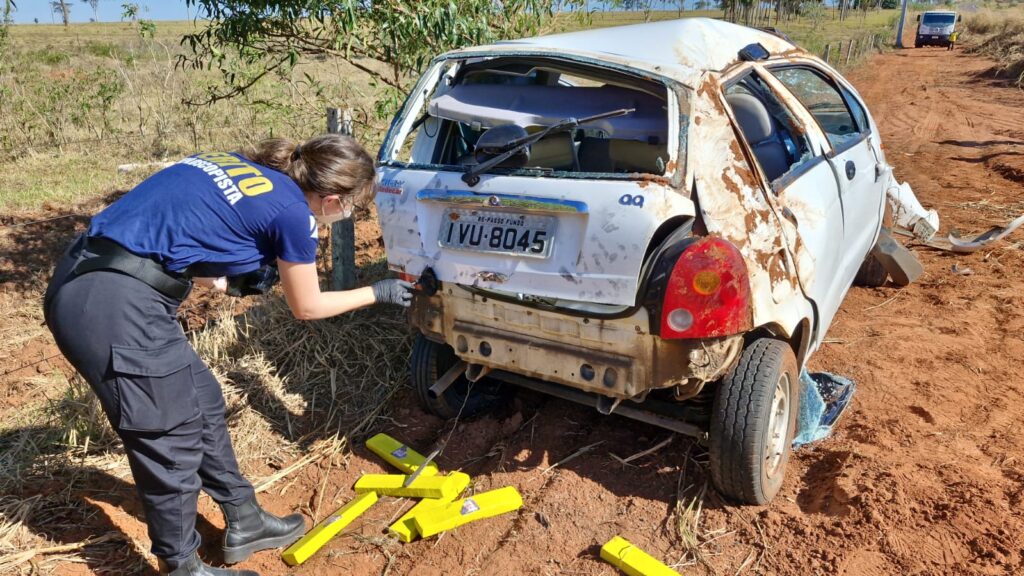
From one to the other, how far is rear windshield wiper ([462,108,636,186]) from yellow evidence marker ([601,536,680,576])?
1583 mm

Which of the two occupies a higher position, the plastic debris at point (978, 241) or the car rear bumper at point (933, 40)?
the car rear bumper at point (933, 40)

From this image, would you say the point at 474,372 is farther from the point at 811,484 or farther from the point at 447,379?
the point at 811,484

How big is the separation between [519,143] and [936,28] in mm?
40505

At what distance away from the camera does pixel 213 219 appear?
248cm

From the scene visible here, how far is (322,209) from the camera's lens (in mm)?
2777

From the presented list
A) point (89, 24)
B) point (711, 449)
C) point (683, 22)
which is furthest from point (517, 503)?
point (89, 24)

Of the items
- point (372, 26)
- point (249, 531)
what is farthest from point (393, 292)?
point (372, 26)

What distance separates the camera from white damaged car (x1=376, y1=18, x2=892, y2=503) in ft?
8.98

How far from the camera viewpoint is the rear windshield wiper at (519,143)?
3.03 meters

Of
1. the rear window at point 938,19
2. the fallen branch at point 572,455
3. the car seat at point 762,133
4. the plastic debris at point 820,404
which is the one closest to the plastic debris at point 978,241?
the plastic debris at point 820,404

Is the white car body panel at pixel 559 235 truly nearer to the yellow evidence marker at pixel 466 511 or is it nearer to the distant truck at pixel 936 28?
the yellow evidence marker at pixel 466 511

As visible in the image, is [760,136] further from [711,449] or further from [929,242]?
[929,242]

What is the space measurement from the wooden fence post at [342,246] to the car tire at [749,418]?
108 inches

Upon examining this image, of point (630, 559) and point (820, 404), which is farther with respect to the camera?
point (820, 404)
